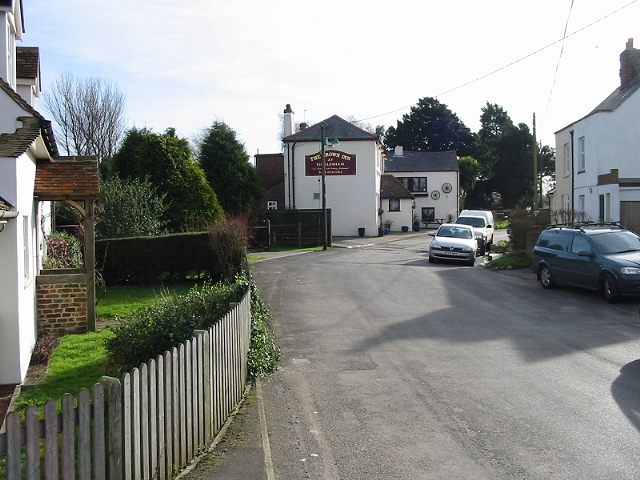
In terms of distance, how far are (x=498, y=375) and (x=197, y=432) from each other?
474cm

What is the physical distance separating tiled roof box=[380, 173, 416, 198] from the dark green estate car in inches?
1565

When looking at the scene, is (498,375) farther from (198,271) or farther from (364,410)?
(198,271)

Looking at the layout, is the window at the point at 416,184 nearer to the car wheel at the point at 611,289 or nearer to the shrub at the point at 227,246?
the shrub at the point at 227,246

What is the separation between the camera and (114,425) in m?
4.61

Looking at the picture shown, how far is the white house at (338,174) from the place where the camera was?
4866 cm

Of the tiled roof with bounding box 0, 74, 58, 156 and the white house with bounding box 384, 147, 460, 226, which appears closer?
the tiled roof with bounding box 0, 74, 58, 156

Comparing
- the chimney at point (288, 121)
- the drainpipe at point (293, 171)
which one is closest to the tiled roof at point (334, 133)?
the drainpipe at point (293, 171)

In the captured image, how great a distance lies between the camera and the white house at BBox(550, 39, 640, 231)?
24484mm

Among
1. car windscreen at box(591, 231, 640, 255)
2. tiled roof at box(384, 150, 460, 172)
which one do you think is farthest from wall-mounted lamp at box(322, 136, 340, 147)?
tiled roof at box(384, 150, 460, 172)

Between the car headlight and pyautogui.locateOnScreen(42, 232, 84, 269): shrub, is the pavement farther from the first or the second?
pyautogui.locateOnScreen(42, 232, 84, 269): shrub

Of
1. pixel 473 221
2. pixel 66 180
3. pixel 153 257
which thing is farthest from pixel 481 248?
pixel 66 180

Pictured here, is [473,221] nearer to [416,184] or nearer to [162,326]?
[162,326]

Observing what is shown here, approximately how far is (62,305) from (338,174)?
37049 mm

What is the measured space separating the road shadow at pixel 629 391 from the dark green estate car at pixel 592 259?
611 cm
